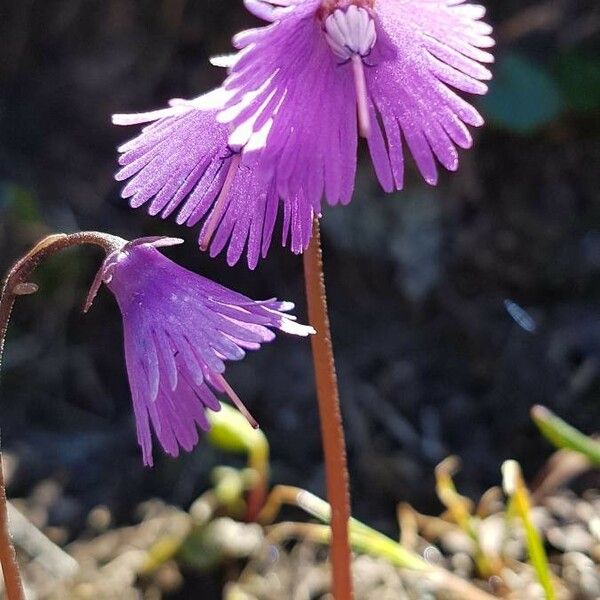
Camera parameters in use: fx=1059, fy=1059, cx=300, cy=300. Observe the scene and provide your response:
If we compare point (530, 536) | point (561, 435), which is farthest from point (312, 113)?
point (530, 536)

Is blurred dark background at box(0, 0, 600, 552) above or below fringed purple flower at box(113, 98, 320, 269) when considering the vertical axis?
below

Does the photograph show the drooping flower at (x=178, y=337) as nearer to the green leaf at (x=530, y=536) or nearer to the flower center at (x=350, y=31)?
the flower center at (x=350, y=31)

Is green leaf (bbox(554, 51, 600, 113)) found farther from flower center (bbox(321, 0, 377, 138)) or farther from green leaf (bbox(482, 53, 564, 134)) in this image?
flower center (bbox(321, 0, 377, 138))

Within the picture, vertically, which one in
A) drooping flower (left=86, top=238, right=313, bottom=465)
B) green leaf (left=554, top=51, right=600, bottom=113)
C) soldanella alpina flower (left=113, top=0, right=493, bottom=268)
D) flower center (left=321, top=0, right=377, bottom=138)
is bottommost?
drooping flower (left=86, top=238, right=313, bottom=465)

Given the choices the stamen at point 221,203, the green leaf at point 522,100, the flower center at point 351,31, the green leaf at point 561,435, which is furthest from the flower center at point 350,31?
the green leaf at point 522,100

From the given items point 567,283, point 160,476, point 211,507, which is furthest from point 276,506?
point 567,283

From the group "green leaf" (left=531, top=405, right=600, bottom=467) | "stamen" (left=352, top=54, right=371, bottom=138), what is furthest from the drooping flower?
"green leaf" (left=531, top=405, right=600, bottom=467)
